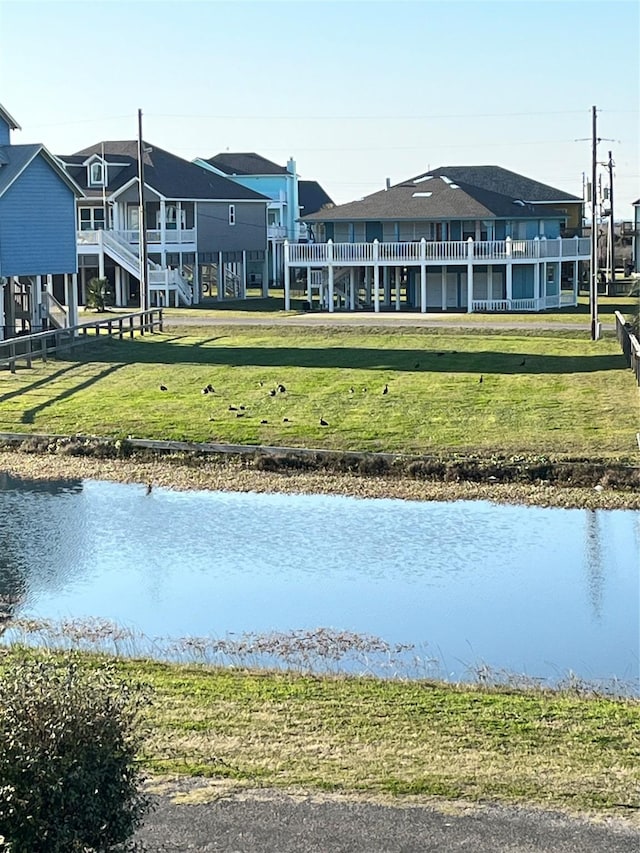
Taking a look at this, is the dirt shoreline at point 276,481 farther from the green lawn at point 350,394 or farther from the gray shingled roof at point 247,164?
the gray shingled roof at point 247,164

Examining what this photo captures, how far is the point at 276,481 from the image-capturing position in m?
25.8

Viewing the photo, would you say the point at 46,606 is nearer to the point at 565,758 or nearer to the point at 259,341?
the point at 565,758

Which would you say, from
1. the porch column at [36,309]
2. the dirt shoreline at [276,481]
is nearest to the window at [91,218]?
the porch column at [36,309]

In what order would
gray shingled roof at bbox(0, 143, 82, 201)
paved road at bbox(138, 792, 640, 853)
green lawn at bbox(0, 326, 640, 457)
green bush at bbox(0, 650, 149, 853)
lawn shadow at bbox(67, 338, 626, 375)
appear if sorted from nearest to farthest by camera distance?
green bush at bbox(0, 650, 149, 853) → paved road at bbox(138, 792, 640, 853) → green lawn at bbox(0, 326, 640, 457) → lawn shadow at bbox(67, 338, 626, 375) → gray shingled roof at bbox(0, 143, 82, 201)

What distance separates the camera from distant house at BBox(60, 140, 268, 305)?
206 ft

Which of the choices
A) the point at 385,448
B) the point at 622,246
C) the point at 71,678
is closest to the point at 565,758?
the point at 71,678

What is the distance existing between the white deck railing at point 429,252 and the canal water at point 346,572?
34630mm

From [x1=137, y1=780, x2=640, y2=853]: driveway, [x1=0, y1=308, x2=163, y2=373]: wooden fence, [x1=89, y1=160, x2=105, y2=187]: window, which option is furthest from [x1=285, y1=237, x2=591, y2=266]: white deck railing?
[x1=137, y1=780, x2=640, y2=853]: driveway

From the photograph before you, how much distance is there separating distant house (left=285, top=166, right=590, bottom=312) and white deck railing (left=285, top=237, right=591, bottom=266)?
42 millimetres

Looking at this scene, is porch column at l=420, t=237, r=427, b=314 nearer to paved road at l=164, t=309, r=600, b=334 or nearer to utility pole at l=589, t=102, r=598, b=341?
paved road at l=164, t=309, r=600, b=334

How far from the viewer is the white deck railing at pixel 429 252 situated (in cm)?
5822

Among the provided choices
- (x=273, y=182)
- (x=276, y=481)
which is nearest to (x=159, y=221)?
(x=273, y=182)

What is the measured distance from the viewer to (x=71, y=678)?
808 cm

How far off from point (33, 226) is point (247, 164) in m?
52.2
